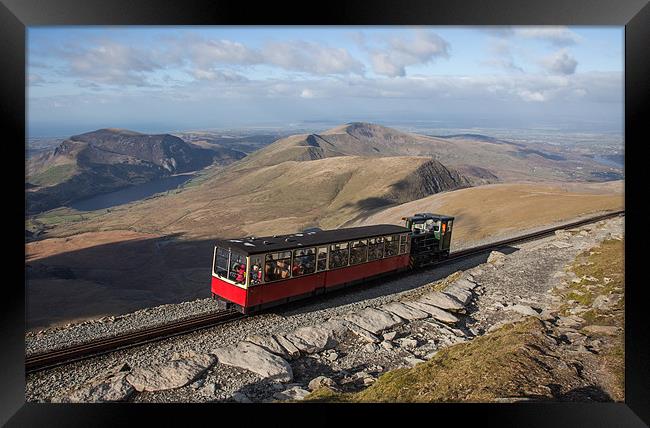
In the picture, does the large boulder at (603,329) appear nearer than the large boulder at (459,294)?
Yes

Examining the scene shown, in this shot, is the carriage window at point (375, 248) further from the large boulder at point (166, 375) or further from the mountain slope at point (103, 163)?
the mountain slope at point (103, 163)

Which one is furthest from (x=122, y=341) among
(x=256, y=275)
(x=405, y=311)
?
(x=405, y=311)

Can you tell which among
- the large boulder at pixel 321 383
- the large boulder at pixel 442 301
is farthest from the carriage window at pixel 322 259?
the large boulder at pixel 321 383

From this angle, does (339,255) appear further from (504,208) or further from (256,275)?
(504,208)

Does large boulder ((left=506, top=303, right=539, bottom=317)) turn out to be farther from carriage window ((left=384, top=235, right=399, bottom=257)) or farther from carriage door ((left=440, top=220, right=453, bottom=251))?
carriage door ((left=440, top=220, right=453, bottom=251))

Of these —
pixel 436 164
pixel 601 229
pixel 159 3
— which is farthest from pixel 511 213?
pixel 436 164
